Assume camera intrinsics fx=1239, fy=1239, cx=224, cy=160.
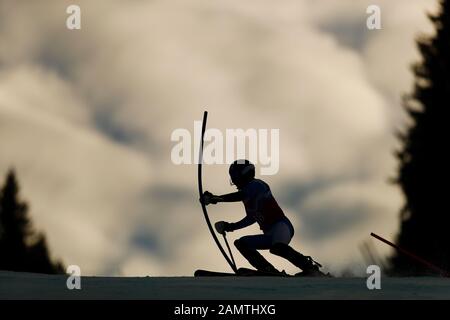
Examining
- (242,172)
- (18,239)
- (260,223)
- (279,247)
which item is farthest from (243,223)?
(18,239)

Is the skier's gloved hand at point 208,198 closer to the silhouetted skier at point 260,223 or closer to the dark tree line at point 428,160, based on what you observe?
the silhouetted skier at point 260,223

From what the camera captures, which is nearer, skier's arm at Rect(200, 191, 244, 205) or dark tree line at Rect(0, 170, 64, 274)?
skier's arm at Rect(200, 191, 244, 205)

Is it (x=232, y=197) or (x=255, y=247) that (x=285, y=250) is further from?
(x=232, y=197)

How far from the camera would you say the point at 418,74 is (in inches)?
2124

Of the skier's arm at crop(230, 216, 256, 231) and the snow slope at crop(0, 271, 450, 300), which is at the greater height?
the skier's arm at crop(230, 216, 256, 231)

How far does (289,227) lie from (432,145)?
32885mm

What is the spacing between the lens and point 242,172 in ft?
63.2

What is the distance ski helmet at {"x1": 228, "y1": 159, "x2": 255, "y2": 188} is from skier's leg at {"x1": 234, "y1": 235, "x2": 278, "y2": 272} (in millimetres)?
858

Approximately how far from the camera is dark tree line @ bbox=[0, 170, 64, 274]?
2788 inches

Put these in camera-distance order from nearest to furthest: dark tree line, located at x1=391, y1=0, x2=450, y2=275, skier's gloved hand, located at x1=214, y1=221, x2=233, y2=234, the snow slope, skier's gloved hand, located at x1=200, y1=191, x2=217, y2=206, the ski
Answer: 1. the snow slope
2. the ski
3. skier's gloved hand, located at x1=214, y1=221, x2=233, y2=234
4. skier's gloved hand, located at x1=200, y1=191, x2=217, y2=206
5. dark tree line, located at x1=391, y1=0, x2=450, y2=275

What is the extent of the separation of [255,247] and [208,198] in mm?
1125

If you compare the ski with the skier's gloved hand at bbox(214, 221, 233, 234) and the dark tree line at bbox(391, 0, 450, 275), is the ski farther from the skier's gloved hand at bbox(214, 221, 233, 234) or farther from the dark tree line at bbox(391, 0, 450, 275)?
the dark tree line at bbox(391, 0, 450, 275)

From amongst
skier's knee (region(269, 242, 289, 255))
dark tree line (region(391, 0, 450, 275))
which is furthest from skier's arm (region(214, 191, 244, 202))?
dark tree line (region(391, 0, 450, 275))

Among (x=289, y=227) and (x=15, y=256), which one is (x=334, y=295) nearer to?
(x=289, y=227)
